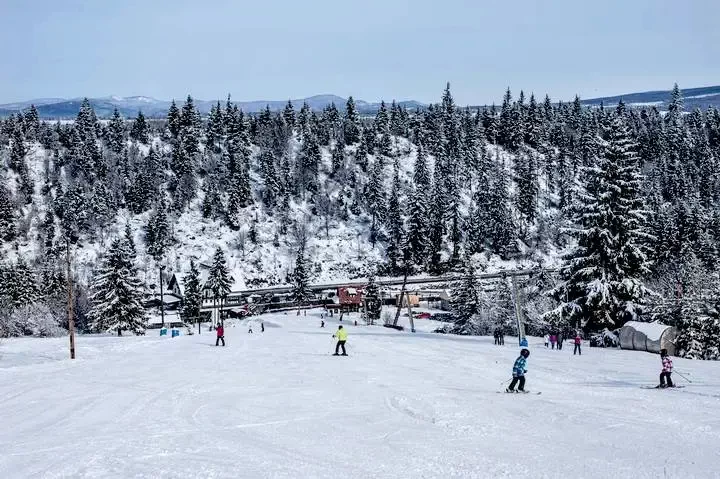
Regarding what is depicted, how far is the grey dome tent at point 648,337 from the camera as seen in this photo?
113ft

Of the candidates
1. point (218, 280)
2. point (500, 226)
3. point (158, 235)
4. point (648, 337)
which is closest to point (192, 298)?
point (218, 280)

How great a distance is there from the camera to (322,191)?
150 m

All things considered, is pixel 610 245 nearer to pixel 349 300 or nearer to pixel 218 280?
pixel 349 300

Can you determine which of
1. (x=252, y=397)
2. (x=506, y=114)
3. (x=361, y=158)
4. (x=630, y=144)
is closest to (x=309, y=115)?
(x=361, y=158)

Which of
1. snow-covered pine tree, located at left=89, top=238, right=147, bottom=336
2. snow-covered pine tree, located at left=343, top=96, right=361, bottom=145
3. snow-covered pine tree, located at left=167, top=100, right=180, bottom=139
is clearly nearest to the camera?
snow-covered pine tree, located at left=89, top=238, right=147, bottom=336

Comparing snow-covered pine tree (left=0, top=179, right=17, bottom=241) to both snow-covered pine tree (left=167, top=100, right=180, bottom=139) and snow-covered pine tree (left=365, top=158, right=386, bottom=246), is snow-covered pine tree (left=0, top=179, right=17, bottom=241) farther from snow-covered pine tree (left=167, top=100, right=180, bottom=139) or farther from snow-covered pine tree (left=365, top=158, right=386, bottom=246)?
snow-covered pine tree (left=365, top=158, right=386, bottom=246)

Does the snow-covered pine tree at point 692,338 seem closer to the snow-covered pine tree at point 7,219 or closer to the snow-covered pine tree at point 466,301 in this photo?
the snow-covered pine tree at point 466,301

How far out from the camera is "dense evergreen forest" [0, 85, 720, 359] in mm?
88750

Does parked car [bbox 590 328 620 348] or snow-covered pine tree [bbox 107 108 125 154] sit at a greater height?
snow-covered pine tree [bbox 107 108 125 154]

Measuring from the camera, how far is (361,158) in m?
158

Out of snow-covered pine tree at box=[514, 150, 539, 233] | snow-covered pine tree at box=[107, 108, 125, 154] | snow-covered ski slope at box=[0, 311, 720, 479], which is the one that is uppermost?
snow-covered pine tree at box=[107, 108, 125, 154]

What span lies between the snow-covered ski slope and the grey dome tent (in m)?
7.23

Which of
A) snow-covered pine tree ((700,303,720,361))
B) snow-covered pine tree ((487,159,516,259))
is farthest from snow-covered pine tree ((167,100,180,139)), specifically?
snow-covered pine tree ((700,303,720,361))

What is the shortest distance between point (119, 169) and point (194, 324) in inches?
2566
